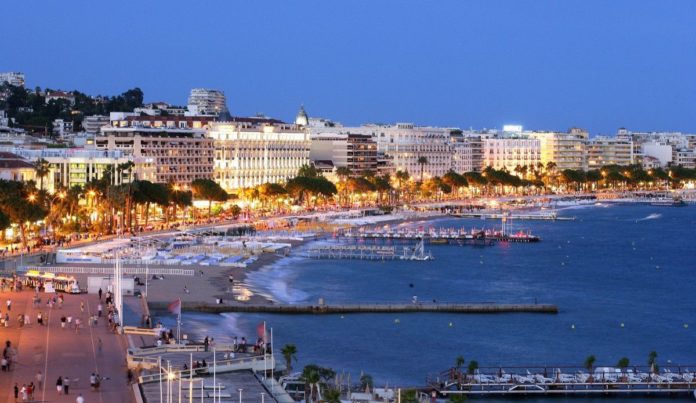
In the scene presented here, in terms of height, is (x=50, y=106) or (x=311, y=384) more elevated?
(x=50, y=106)

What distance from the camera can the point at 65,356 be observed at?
37.0 metres

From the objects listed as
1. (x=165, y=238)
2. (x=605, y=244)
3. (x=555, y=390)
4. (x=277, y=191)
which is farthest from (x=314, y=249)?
(x=555, y=390)

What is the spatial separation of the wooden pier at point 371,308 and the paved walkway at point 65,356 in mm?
7862

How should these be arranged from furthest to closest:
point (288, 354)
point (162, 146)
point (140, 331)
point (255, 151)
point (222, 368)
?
point (255, 151) → point (162, 146) → point (140, 331) → point (288, 354) → point (222, 368)

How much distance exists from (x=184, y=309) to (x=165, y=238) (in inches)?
1223

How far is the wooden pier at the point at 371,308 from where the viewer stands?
178 feet

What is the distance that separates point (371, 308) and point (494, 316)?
5.68 metres

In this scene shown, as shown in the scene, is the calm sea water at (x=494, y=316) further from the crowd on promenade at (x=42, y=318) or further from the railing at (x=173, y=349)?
the crowd on promenade at (x=42, y=318)

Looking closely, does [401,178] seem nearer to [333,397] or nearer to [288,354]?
[288,354]

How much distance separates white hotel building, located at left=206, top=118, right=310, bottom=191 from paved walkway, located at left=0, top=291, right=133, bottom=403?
3212 inches

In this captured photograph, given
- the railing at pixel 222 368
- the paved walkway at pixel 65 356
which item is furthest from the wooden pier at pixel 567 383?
the paved walkway at pixel 65 356

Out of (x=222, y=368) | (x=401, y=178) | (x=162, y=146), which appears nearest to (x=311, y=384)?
(x=222, y=368)

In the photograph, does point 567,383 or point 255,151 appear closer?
point 567,383

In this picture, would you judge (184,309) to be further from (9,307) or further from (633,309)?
(633,309)
